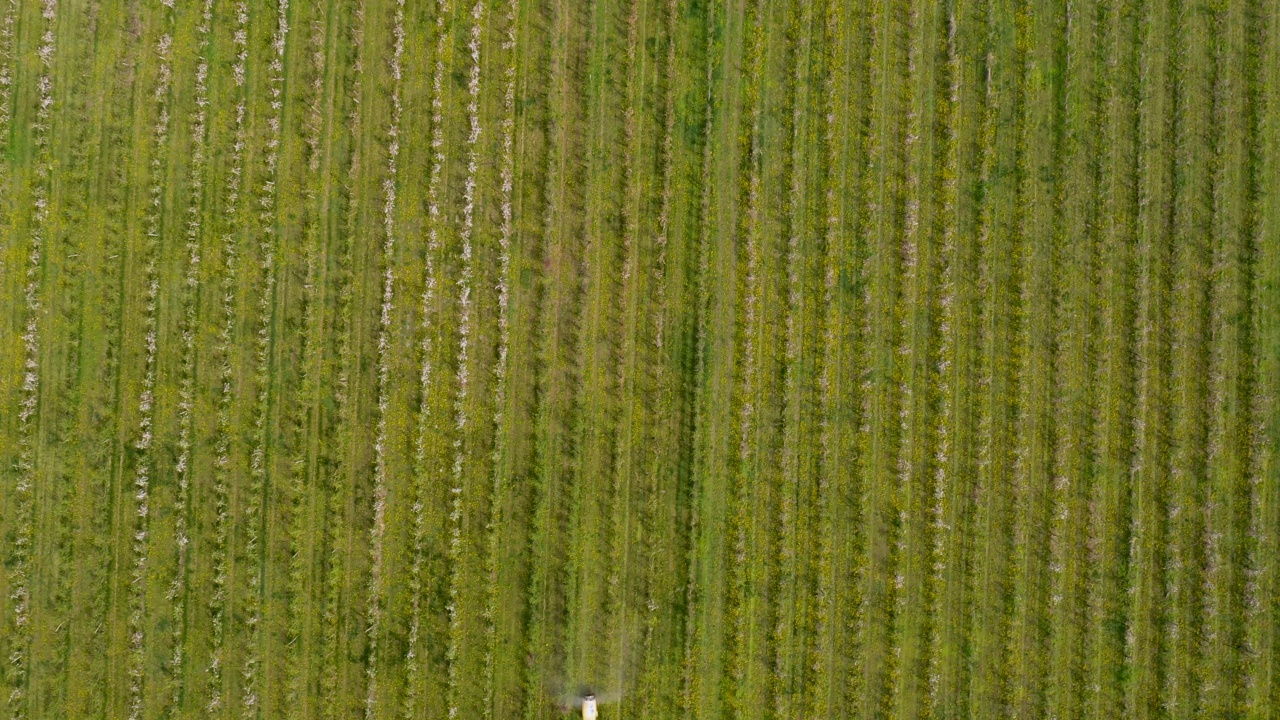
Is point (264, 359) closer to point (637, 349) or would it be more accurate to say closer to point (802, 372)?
point (637, 349)

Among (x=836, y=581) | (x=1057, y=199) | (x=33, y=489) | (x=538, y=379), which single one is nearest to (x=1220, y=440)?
(x=1057, y=199)

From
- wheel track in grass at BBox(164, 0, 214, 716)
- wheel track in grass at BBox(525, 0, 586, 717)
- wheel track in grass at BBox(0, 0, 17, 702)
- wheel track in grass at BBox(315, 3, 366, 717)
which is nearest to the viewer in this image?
wheel track in grass at BBox(0, 0, 17, 702)

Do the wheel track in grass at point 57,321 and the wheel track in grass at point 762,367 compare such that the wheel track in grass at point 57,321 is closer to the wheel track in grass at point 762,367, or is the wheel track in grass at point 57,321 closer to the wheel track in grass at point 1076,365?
the wheel track in grass at point 762,367

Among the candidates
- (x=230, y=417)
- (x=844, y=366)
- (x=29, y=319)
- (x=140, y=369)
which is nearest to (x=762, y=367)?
(x=844, y=366)

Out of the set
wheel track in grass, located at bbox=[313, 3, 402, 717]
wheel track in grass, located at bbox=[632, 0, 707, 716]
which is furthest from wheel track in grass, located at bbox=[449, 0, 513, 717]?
wheel track in grass, located at bbox=[632, 0, 707, 716]

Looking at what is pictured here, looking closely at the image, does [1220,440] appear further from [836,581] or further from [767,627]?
[767,627]

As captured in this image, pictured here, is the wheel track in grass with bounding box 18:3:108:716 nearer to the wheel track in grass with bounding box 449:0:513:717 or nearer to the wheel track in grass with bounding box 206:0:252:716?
the wheel track in grass with bounding box 206:0:252:716
